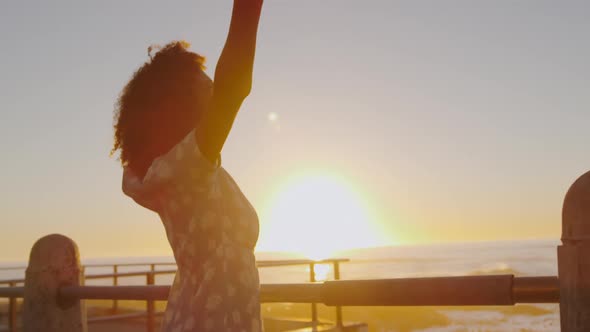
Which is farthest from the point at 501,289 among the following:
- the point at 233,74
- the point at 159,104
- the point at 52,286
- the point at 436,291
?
the point at 52,286

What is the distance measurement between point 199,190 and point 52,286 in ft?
5.40

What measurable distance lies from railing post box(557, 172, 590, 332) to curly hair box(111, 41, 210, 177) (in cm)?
113

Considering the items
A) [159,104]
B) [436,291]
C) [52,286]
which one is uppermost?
[159,104]

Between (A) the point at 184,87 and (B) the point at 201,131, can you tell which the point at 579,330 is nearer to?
(B) the point at 201,131

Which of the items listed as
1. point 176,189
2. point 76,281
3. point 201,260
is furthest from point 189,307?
point 76,281

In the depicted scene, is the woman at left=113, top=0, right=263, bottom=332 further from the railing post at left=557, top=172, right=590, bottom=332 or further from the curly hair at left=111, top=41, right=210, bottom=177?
the railing post at left=557, top=172, right=590, bottom=332

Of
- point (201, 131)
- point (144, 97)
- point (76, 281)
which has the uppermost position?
point (144, 97)

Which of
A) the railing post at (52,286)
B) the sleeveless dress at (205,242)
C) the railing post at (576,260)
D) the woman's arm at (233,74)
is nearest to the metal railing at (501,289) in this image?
the railing post at (576,260)

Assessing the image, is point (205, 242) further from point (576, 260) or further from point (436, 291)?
point (576, 260)

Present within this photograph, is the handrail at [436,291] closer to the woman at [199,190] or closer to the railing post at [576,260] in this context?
the railing post at [576,260]

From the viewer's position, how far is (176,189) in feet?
5.98

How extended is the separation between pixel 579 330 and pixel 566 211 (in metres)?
0.25

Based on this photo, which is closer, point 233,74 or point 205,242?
point 233,74

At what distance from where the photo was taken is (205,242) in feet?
5.94
